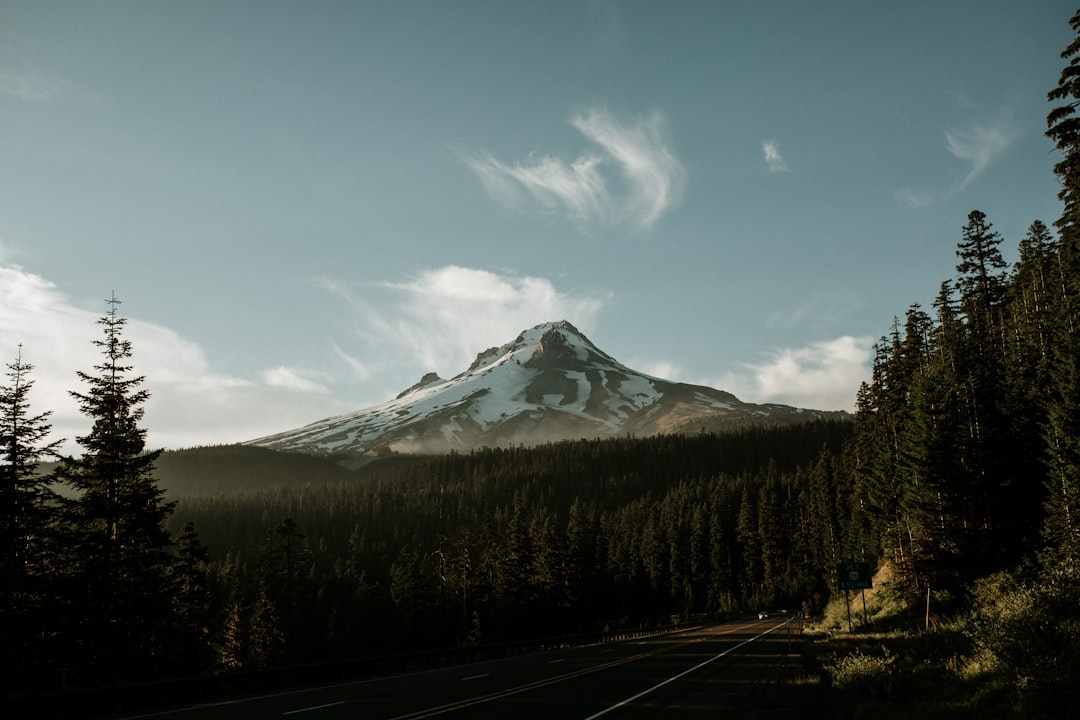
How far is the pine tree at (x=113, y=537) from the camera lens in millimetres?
26594

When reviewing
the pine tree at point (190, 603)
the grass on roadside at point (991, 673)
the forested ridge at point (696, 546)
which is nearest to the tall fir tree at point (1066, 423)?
the forested ridge at point (696, 546)

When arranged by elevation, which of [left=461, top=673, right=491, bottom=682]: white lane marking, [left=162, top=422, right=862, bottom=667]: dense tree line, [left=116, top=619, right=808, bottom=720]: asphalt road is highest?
[left=116, top=619, right=808, bottom=720]: asphalt road

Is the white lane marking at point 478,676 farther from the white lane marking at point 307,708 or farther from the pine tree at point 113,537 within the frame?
the pine tree at point 113,537

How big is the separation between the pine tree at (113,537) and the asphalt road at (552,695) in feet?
37.6

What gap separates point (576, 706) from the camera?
15.1 metres

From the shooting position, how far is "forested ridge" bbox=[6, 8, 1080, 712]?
25.0 meters

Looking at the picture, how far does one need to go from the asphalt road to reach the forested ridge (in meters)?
5.78

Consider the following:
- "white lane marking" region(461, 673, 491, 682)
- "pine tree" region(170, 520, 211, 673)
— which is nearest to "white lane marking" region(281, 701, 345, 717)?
"white lane marking" region(461, 673, 491, 682)

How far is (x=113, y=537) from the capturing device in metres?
27.8

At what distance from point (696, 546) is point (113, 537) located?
4061 inches

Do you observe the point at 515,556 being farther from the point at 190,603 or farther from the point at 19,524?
the point at 19,524

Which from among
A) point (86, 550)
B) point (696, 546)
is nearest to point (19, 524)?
point (86, 550)

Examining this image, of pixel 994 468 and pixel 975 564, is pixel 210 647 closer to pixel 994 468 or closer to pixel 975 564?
pixel 975 564

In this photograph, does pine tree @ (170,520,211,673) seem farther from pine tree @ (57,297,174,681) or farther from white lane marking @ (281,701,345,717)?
white lane marking @ (281,701,345,717)
